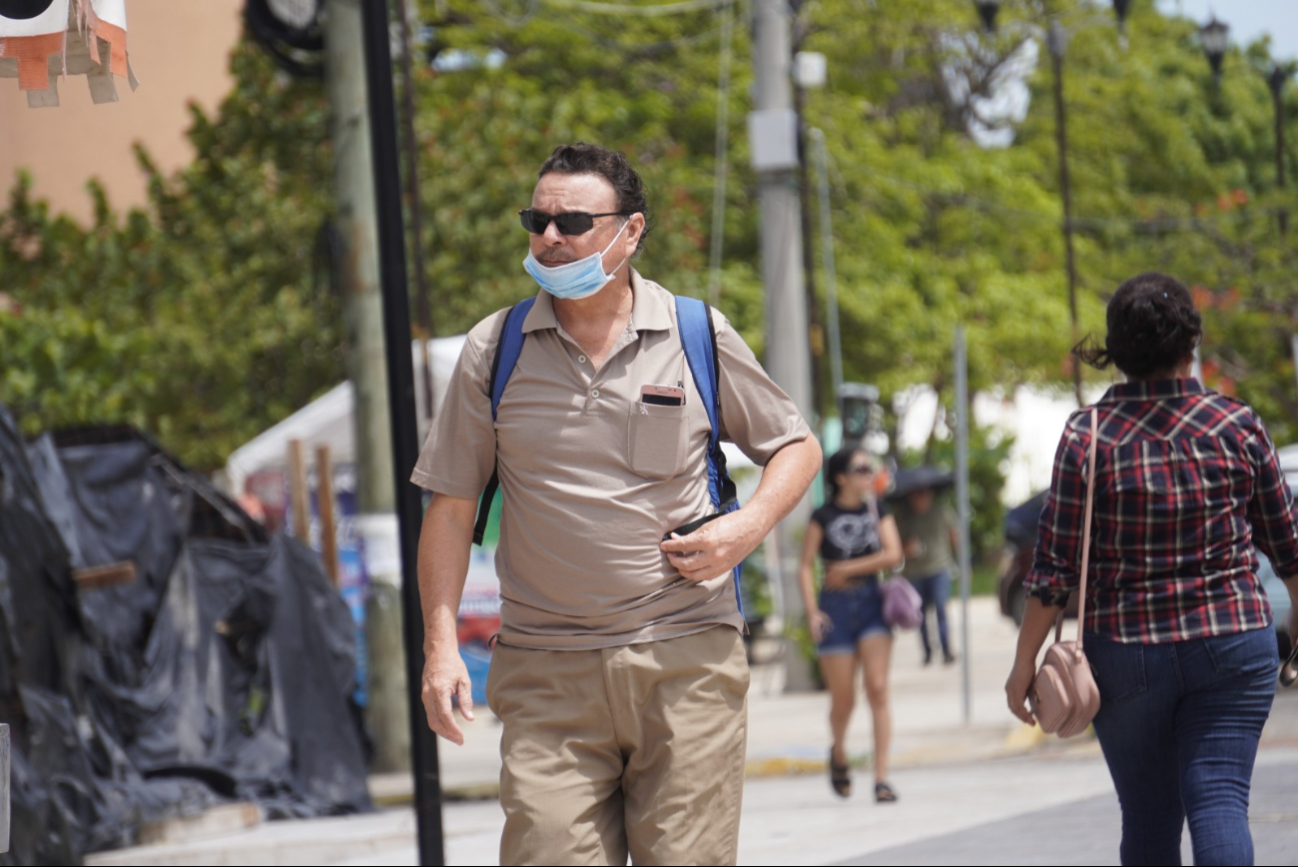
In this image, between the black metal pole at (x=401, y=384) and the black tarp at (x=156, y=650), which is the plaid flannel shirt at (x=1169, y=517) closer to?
the black metal pole at (x=401, y=384)

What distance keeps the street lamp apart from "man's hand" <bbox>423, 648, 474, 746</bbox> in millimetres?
11496

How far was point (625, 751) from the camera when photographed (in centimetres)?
376

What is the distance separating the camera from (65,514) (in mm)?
8773

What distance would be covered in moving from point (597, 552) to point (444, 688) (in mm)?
419

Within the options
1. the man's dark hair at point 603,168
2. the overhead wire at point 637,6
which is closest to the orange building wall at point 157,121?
the overhead wire at point 637,6

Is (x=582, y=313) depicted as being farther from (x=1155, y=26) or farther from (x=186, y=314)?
(x=1155, y=26)

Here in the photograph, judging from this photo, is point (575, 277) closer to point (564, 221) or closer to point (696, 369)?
point (564, 221)

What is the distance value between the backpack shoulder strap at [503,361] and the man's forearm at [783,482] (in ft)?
1.89

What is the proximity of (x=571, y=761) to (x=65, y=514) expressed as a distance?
578 cm

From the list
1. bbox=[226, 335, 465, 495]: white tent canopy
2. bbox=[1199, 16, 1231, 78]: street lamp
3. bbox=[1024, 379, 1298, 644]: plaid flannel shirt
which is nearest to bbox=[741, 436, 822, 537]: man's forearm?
bbox=[1024, 379, 1298, 644]: plaid flannel shirt

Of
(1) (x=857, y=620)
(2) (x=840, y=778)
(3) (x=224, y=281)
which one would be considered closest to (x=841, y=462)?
(1) (x=857, y=620)

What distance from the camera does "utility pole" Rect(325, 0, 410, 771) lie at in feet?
35.0

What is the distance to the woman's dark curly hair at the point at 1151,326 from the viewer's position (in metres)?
4.33

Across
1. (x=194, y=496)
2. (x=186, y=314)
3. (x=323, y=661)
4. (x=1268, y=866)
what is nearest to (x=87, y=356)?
(x=186, y=314)
